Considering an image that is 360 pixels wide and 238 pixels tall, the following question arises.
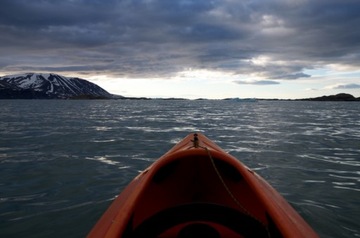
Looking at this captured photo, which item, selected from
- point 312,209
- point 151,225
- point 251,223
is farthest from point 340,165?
point 151,225

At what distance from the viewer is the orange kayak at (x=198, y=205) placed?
3.61 m

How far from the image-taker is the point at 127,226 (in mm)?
3615

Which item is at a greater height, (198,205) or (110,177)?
(198,205)

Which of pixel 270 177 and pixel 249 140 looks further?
pixel 249 140

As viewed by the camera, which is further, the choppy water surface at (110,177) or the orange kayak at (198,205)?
the choppy water surface at (110,177)

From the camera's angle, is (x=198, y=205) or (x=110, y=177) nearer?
(x=198, y=205)

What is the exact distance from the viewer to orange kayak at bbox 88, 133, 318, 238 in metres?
3.61

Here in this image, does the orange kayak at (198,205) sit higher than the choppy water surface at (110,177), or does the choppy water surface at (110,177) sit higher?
the orange kayak at (198,205)

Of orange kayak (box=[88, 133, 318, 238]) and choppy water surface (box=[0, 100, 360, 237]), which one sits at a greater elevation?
orange kayak (box=[88, 133, 318, 238])

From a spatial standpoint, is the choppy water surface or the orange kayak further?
the choppy water surface

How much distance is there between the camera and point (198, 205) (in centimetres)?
363

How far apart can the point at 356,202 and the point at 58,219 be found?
265 inches

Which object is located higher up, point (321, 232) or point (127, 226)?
point (127, 226)

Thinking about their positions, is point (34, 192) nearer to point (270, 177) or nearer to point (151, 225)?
point (151, 225)
